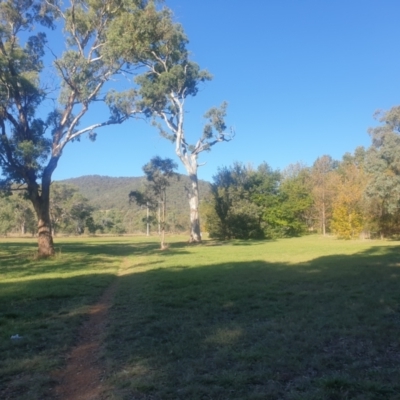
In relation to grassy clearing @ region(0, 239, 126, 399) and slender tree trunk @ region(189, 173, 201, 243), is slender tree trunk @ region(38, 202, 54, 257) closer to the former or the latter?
grassy clearing @ region(0, 239, 126, 399)

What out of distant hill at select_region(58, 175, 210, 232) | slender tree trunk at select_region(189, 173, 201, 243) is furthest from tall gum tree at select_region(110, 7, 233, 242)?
distant hill at select_region(58, 175, 210, 232)

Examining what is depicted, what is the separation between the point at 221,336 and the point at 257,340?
2.04ft

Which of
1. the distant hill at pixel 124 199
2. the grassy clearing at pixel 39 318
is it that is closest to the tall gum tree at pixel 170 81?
the grassy clearing at pixel 39 318

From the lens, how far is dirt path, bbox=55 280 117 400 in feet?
17.1

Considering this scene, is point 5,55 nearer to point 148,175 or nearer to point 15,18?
point 15,18

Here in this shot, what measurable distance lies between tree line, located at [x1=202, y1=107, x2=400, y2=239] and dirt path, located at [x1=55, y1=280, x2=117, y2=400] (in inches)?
1306

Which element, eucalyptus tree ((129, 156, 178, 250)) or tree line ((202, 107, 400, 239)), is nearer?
eucalyptus tree ((129, 156, 178, 250))

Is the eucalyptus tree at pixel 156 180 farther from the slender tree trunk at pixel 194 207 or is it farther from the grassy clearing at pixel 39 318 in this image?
the grassy clearing at pixel 39 318

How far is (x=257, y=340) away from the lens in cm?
710

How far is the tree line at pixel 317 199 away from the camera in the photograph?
37969 millimetres

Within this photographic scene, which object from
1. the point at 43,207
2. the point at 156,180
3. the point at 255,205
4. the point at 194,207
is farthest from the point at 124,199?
the point at 43,207

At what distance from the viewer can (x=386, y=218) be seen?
41.7m

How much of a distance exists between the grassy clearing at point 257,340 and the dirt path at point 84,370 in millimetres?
223

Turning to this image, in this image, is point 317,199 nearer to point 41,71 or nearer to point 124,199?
point 41,71
